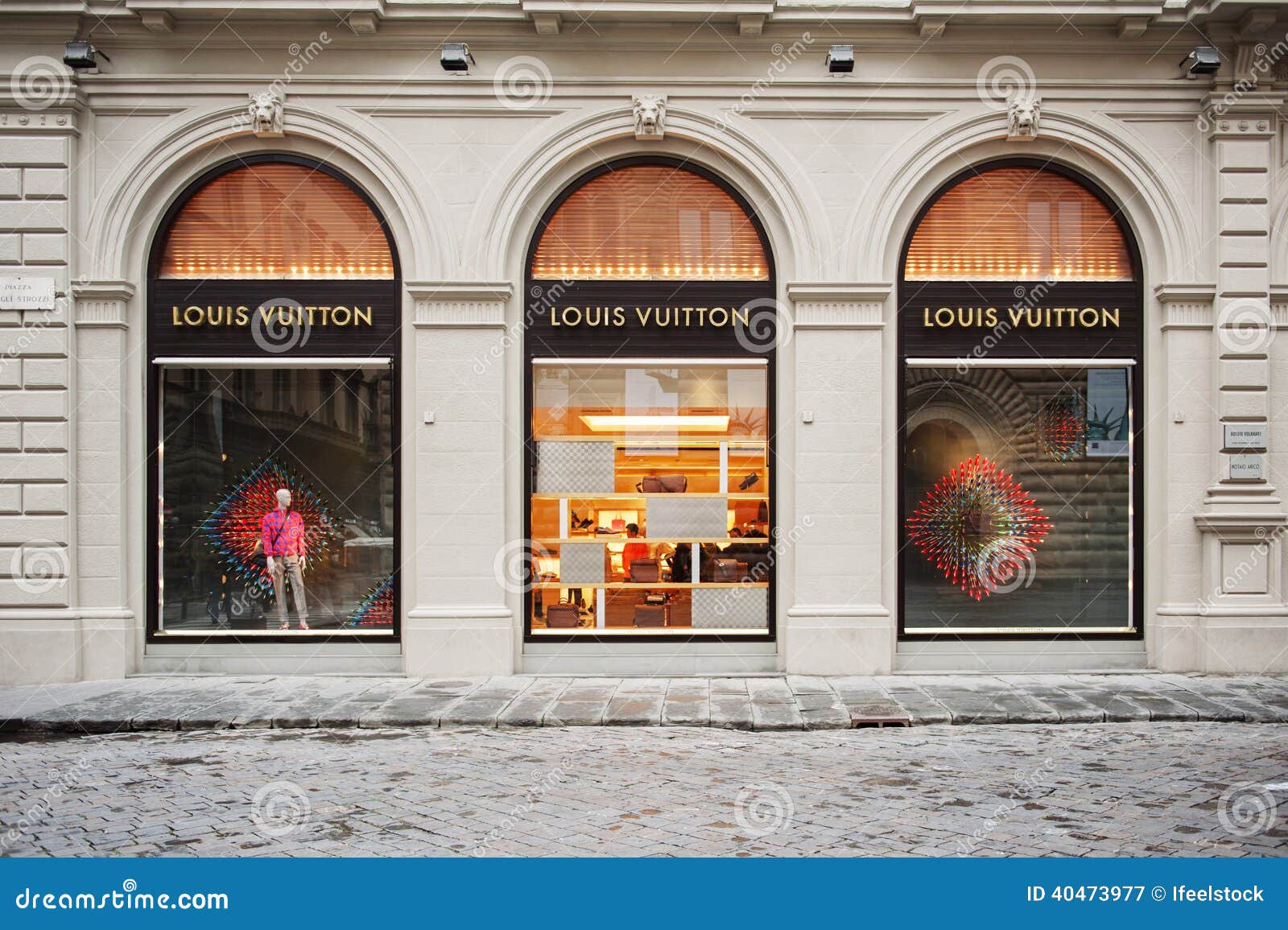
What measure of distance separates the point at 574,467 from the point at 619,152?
3.64 metres

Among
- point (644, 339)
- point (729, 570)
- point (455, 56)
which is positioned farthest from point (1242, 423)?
point (455, 56)

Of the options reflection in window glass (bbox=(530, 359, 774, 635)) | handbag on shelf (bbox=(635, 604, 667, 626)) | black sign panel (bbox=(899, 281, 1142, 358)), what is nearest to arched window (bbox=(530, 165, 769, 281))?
reflection in window glass (bbox=(530, 359, 774, 635))

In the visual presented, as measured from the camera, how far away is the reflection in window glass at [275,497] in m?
12.0

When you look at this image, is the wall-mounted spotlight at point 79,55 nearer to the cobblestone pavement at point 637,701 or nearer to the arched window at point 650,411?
the arched window at point 650,411

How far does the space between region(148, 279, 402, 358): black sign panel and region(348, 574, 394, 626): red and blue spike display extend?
265 cm

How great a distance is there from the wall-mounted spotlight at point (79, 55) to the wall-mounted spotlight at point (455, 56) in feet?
12.3

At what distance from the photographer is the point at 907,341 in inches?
472

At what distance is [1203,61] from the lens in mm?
11398

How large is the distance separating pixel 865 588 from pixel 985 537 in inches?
64.8

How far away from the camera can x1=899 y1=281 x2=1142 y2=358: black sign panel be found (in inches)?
473

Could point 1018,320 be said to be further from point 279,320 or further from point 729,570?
point 279,320

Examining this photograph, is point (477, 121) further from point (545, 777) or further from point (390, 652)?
point (545, 777)

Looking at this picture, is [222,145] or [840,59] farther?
[222,145]

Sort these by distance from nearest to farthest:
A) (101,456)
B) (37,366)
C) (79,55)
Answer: (79,55)
(37,366)
(101,456)
